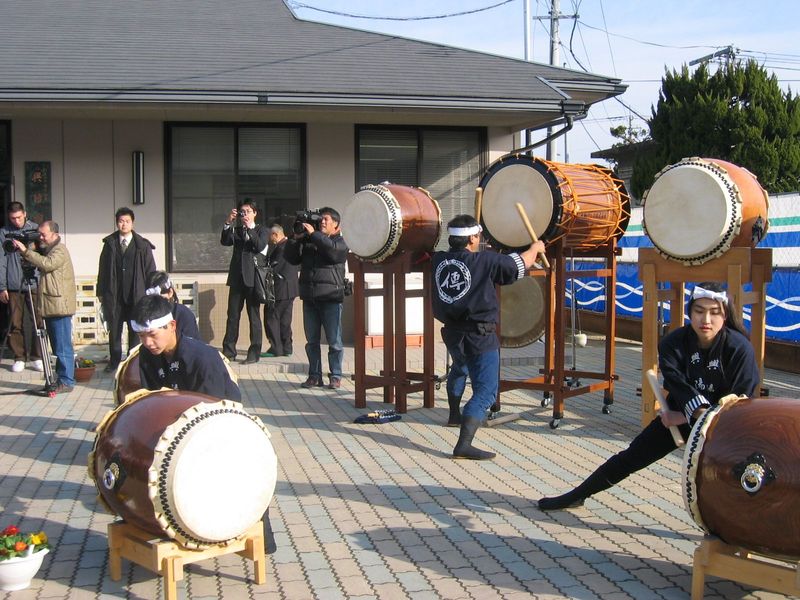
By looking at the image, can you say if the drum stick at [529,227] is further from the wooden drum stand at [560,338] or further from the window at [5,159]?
the window at [5,159]

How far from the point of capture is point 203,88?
10914mm

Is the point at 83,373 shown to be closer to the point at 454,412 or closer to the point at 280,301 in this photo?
the point at 280,301

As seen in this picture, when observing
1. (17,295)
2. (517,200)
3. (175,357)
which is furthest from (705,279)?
(17,295)

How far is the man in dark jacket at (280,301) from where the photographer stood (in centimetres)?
1143

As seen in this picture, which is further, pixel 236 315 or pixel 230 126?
pixel 230 126

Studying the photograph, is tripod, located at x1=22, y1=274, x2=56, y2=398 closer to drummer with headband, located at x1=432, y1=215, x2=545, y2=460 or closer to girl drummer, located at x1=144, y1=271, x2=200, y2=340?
girl drummer, located at x1=144, y1=271, x2=200, y2=340

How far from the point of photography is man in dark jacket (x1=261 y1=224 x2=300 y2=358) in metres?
11.4

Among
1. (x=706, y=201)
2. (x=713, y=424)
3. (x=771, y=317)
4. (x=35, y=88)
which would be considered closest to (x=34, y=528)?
(x=713, y=424)

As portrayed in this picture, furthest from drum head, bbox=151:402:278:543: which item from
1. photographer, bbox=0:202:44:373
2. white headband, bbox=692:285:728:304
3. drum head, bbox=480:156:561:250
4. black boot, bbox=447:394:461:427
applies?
photographer, bbox=0:202:44:373

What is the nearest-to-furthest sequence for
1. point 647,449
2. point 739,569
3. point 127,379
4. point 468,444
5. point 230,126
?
point 739,569 < point 647,449 < point 127,379 < point 468,444 < point 230,126

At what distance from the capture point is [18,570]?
4285mm

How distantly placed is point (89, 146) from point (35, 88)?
161 cm

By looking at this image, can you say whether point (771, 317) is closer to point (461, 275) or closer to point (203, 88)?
point (461, 275)

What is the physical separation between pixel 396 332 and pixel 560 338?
1537 millimetres
